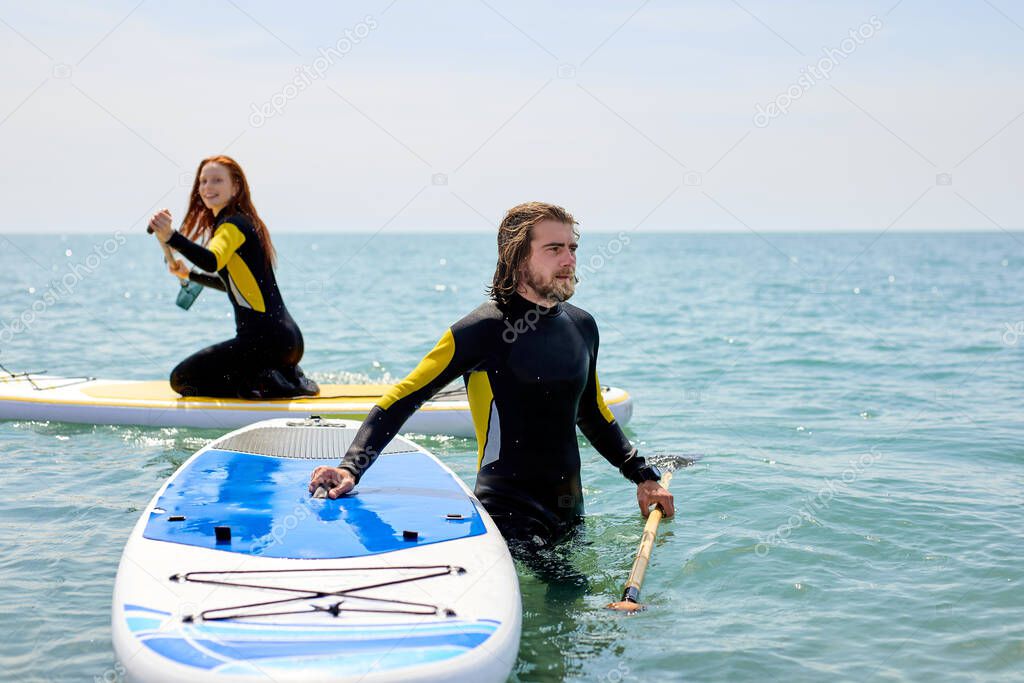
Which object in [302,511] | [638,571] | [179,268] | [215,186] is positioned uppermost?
[215,186]

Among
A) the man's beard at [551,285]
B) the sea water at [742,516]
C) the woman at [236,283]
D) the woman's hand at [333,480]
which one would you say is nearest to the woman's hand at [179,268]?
the woman at [236,283]

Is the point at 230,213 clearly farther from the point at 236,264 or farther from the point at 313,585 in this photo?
the point at 313,585

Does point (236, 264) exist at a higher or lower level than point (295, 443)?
higher

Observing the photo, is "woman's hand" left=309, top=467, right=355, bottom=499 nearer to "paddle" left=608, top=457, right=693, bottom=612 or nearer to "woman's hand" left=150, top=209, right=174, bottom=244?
"paddle" left=608, top=457, right=693, bottom=612

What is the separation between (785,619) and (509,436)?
1472 millimetres

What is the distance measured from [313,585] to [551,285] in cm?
154

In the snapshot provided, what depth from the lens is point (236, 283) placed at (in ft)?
24.8

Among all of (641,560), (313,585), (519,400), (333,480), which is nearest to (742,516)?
(641,560)

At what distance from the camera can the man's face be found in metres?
4.21

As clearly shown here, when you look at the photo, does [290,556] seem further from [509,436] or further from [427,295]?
[427,295]

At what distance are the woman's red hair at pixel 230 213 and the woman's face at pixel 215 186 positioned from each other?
0.04 meters

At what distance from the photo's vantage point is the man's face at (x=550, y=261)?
4.21 m

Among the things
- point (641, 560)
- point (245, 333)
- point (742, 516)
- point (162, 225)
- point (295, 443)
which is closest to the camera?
point (641, 560)

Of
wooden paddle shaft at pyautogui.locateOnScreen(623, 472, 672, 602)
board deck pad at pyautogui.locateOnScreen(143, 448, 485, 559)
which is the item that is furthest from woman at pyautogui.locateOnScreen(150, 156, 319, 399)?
wooden paddle shaft at pyautogui.locateOnScreen(623, 472, 672, 602)
